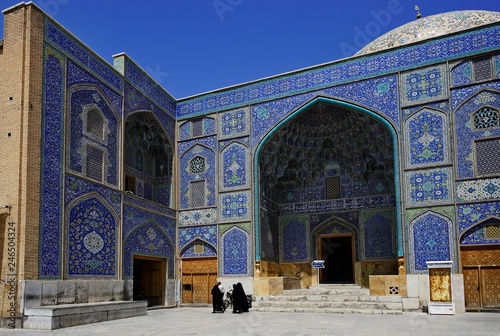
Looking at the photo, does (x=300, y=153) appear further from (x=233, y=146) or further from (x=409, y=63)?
(x=409, y=63)

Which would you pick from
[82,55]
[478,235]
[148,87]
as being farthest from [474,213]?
[82,55]

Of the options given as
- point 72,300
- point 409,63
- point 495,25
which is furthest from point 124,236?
point 495,25

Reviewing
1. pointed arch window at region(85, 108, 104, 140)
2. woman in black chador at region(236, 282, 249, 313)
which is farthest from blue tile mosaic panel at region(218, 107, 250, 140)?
woman in black chador at region(236, 282, 249, 313)

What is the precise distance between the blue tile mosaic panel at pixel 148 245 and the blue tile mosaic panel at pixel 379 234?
5.76m

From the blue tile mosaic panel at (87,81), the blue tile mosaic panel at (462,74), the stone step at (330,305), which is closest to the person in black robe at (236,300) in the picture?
the stone step at (330,305)

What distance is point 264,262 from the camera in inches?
549

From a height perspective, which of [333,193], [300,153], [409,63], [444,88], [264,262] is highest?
[409,63]

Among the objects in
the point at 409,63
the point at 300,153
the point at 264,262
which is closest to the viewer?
the point at 409,63

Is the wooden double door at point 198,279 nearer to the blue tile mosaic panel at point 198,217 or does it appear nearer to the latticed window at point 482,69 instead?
the blue tile mosaic panel at point 198,217

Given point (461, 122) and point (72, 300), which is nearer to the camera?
point (72, 300)

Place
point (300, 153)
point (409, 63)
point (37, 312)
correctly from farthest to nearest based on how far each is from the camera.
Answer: point (300, 153)
point (409, 63)
point (37, 312)

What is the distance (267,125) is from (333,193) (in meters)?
3.15

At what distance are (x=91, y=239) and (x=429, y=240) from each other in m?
7.83

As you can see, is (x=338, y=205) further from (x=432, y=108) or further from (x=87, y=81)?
(x=87, y=81)
